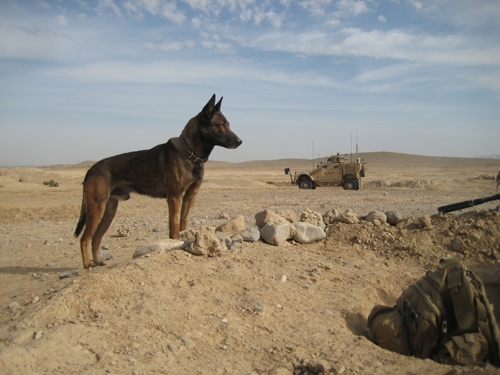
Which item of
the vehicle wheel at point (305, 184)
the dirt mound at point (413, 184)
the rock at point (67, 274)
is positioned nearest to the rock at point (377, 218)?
the rock at point (67, 274)

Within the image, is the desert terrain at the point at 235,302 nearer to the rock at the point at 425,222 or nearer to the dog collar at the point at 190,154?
the rock at the point at 425,222

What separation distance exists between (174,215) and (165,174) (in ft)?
1.78

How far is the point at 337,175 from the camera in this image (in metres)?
23.7

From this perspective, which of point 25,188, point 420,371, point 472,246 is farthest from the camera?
point 25,188

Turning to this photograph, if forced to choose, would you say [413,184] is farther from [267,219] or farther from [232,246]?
[232,246]

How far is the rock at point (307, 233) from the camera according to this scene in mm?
6367

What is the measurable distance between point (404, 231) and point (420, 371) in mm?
3760

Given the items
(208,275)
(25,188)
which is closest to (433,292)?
(208,275)

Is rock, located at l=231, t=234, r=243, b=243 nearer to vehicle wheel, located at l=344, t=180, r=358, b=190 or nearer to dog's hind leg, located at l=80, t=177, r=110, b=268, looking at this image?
dog's hind leg, located at l=80, t=177, r=110, b=268

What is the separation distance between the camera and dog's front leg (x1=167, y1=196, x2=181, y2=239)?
513 cm

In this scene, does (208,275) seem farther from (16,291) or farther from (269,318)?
(16,291)

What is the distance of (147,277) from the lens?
4191 millimetres

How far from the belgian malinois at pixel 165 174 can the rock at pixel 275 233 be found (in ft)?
4.23

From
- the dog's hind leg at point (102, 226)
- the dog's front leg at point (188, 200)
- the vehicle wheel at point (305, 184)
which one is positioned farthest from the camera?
the vehicle wheel at point (305, 184)
